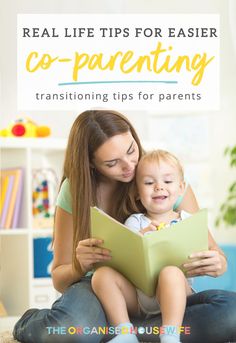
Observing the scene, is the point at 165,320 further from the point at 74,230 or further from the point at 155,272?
the point at 74,230

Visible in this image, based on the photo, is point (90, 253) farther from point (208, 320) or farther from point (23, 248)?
point (23, 248)

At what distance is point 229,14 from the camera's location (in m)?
1.87

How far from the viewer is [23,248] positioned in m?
2.96

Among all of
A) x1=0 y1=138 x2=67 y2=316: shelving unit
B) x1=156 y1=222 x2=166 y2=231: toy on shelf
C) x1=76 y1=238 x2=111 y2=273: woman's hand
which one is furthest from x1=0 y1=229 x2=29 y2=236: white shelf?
x1=156 y1=222 x2=166 y2=231: toy on shelf

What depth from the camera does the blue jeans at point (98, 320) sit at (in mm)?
1678

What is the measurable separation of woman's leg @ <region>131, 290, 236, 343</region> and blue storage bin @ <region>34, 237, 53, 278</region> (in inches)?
52.4

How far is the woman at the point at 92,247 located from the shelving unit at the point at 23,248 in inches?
43.6

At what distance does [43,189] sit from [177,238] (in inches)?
59.6

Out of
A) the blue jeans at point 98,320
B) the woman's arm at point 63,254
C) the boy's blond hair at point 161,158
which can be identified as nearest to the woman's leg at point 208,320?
the blue jeans at point 98,320

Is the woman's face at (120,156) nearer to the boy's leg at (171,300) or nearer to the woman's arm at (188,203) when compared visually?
the woman's arm at (188,203)

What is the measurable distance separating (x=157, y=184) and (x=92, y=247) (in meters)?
0.23

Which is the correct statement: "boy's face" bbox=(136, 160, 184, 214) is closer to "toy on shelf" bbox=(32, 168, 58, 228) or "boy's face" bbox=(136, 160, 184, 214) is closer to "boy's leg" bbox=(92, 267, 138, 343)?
"boy's leg" bbox=(92, 267, 138, 343)

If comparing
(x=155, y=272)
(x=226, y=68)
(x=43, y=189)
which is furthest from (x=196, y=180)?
(x=155, y=272)

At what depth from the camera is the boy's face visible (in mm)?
1701
